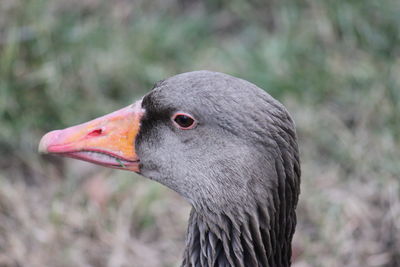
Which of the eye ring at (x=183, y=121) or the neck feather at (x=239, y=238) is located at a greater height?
the eye ring at (x=183, y=121)

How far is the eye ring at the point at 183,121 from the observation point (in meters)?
3.16

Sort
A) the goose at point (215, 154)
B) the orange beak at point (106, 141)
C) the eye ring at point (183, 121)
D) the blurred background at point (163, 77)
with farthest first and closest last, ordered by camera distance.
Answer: the blurred background at point (163, 77) → the orange beak at point (106, 141) → the eye ring at point (183, 121) → the goose at point (215, 154)

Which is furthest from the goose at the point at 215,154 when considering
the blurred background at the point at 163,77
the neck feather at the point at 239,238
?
the blurred background at the point at 163,77

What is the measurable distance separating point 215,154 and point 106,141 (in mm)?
552

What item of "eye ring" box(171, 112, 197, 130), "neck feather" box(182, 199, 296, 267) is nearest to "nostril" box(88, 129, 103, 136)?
"eye ring" box(171, 112, 197, 130)

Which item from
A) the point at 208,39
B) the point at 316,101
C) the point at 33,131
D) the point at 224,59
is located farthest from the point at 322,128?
the point at 33,131

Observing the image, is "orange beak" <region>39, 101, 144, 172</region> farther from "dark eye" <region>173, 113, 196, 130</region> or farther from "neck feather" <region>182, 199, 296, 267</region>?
"neck feather" <region>182, 199, 296, 267</region>

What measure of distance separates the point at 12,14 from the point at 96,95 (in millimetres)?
943

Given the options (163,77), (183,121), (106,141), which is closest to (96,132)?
(106,141)

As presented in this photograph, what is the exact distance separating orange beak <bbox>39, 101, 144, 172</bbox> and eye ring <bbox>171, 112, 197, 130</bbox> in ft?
0.72

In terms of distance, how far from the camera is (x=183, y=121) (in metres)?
3.19

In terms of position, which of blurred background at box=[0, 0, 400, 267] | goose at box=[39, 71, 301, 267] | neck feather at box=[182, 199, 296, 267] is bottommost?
neck feather at box=[182, 199, 296, 267]

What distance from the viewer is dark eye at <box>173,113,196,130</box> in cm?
317

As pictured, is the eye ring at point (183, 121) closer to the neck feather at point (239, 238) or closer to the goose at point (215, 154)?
the goose at point (215, 154)
